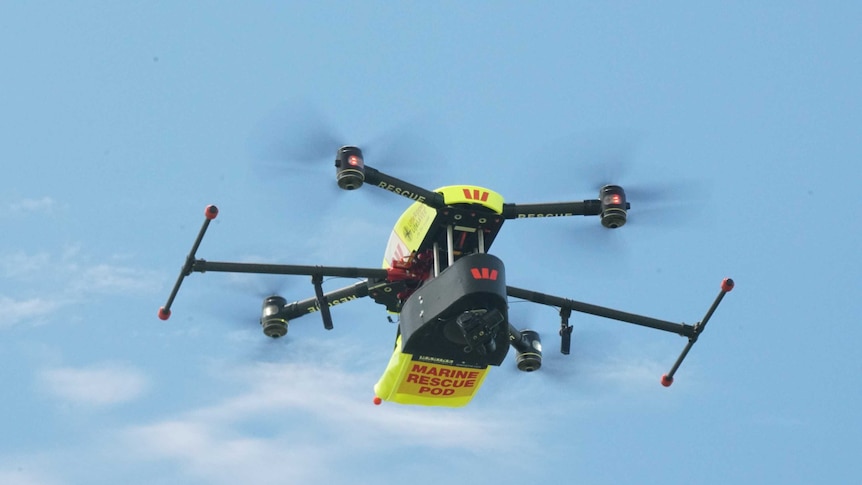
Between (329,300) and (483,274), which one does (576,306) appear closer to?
(483,274)

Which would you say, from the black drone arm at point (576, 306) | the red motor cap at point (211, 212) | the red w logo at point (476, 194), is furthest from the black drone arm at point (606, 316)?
the red motor cap at point (211, 212)

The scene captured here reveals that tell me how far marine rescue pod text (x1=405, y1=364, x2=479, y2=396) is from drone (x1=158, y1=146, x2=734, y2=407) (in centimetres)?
3

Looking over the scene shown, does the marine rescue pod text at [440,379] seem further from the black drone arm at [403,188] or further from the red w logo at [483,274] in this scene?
the black drone arm at [403,188]

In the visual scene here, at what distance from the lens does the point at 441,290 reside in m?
27.8

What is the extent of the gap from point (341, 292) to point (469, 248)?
3.20m

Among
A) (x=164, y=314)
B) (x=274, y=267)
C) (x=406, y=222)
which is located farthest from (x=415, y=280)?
(x=164, y=314)

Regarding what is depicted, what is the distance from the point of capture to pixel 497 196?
29.0 m

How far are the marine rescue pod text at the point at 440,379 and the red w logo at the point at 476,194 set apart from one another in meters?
3.47

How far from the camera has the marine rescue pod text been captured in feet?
96.7

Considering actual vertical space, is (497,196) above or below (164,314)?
above

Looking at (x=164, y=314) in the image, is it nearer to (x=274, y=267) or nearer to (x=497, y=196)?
(x=274, y=267)

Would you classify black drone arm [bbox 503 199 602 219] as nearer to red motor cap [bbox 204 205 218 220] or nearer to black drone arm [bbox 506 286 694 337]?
black drone arm [bbox 506 286 694 337]

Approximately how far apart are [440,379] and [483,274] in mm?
3252

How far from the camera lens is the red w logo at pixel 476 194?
28719mm
